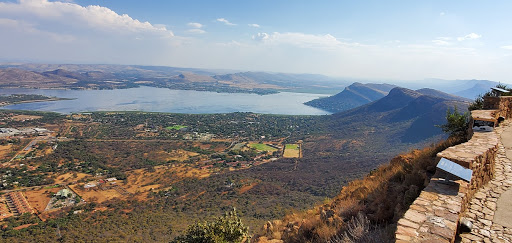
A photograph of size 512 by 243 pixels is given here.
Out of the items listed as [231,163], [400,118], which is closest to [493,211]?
[231,163]

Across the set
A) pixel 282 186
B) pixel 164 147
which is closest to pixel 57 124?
pixel 164 147

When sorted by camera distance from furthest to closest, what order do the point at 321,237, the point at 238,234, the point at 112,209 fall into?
the point at 112,209
the point at 238,234
the point at 321,237

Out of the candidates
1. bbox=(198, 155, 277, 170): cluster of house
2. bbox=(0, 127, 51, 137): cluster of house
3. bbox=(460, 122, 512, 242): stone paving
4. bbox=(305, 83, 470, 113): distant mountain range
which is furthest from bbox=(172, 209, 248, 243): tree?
bbox=(305, 83, 470, 113): distant mountain range

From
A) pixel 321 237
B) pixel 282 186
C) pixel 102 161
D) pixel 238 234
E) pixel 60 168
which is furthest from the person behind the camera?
pixel 102 161

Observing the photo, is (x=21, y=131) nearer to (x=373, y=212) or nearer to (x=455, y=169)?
(x=373, y=212)

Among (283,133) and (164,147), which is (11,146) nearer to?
(164,147)

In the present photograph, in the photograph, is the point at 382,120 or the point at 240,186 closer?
the point at 240,186
